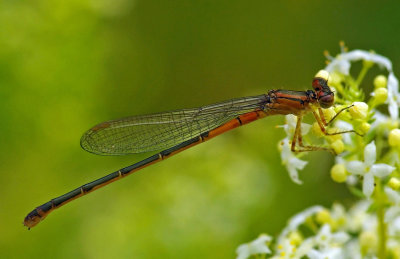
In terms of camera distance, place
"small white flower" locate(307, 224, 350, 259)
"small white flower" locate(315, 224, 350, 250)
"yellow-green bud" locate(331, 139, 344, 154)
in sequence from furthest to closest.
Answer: "small white flower" locate(315, 224, 350, 250), "small white flower" locate(307, 224, 350, 259), "yellow-green bud" locate(331, 139, 344, 154)

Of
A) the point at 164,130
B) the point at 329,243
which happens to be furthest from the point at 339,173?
the point at 164,130

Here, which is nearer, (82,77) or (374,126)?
(374,126)

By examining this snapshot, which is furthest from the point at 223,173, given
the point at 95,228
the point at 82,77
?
the point at 82,77

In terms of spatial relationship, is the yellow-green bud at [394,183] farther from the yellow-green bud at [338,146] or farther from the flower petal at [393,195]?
the yellow-green bud at [338,146]

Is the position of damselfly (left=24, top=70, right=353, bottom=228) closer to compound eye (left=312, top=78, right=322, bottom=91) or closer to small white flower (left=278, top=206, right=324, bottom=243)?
compound eye (left=312, top=78, right=322, bottom=91)

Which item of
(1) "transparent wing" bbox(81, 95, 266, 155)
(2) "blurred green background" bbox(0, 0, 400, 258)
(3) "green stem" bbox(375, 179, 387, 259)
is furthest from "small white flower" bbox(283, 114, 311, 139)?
(2) "blurred green background" bbox(0, 0, 400, 258)

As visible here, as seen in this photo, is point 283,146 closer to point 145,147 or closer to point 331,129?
point 331,129
